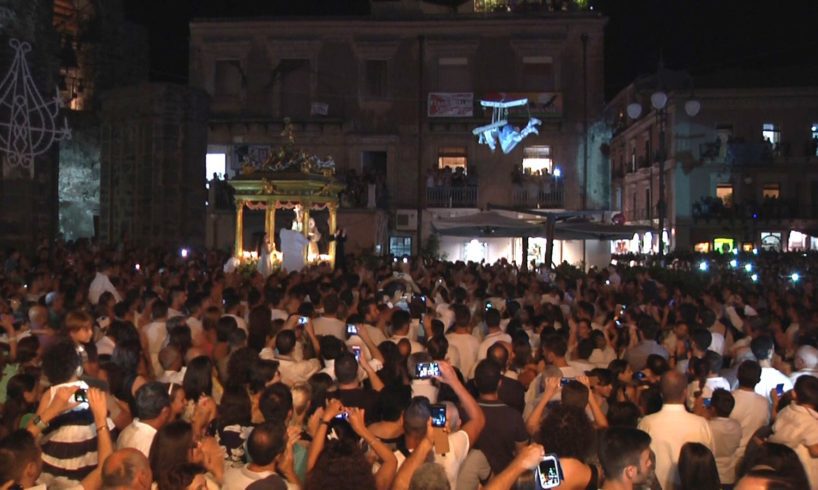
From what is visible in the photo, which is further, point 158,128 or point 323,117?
point 323,117

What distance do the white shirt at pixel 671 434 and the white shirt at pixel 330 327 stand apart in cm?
412

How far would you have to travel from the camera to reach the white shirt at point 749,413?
21.6 ft

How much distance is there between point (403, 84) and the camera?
1331 inches

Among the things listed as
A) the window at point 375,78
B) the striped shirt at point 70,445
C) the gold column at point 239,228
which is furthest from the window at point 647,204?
the striped shirt at point 70,445

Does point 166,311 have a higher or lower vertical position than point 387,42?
lower

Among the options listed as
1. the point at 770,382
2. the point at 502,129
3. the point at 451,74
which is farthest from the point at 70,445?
the point at 451,74

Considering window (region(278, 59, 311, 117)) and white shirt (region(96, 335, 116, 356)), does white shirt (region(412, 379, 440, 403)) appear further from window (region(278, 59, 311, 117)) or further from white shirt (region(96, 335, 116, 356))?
window (region(278, 59, 311, 117))

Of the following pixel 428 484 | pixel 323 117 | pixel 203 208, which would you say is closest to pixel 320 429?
pixel 428 484

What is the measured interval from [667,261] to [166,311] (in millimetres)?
17643

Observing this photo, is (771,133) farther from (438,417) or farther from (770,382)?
(438,417)

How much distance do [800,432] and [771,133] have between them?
35.9m

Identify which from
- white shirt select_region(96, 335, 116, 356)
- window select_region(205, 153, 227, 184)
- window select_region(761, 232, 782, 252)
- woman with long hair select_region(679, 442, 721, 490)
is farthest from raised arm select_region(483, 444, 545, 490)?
window select_region(761, 232, 782, 252)

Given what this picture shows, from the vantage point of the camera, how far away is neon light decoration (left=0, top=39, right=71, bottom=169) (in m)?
20.1

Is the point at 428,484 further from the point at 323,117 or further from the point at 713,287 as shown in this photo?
the point at 323,117
